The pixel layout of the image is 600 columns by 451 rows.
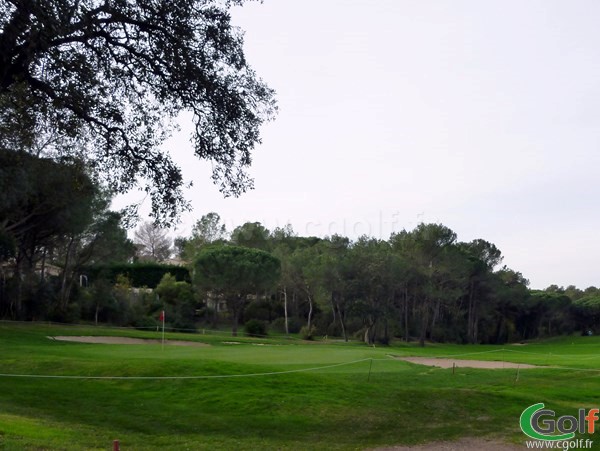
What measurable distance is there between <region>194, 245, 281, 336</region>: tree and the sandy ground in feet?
156

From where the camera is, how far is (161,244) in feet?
413

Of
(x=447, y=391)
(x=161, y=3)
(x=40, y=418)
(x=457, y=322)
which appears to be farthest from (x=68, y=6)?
(x=457, y=322)

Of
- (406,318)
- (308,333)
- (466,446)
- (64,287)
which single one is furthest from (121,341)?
(406,318)

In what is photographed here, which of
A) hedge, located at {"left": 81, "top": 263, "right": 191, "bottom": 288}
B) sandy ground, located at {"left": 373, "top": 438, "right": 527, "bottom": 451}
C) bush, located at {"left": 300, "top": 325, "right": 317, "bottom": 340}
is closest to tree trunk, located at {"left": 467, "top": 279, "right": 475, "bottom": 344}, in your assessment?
bush, located at {"left": 300, "top": 325, "right": 317, "bottom": 340}

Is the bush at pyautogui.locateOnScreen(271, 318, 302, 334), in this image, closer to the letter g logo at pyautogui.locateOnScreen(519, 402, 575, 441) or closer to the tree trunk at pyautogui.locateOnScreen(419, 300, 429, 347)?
the tree trunk at pyautogui.locateOnScreen(419, 300, 429, 347)

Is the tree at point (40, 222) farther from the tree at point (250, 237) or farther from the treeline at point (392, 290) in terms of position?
the tree at point (250, 237)

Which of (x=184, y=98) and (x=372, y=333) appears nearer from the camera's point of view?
(x=184, y=98)

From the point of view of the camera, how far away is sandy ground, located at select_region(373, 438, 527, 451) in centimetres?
1240

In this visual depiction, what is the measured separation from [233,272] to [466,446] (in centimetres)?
4846

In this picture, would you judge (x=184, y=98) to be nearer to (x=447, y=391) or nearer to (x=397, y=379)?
(x=447, y=391)

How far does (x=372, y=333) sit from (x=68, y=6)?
197ft

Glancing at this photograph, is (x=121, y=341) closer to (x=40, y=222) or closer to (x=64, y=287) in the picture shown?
(x=40, y=222)

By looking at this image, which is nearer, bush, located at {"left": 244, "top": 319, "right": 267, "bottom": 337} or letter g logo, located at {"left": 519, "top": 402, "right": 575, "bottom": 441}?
letter g logo, located at {"left": 519, "top": 402, "right": 575, "bottom": 441}

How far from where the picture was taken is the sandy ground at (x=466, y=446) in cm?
1240
